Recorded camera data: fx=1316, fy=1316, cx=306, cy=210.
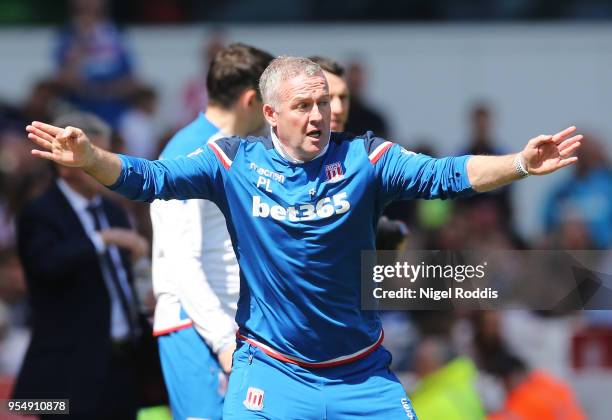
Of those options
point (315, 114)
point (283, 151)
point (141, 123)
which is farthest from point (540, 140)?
point (141, 123)

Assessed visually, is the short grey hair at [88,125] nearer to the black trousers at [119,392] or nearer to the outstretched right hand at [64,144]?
the black trousers at [119,392]

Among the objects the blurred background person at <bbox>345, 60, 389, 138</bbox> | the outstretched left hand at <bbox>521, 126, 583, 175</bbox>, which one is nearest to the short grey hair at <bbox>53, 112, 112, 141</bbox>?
the outstretched left hand at <bbox>521, 126, 583, 175</bbox>

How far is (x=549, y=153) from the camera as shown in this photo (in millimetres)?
5172

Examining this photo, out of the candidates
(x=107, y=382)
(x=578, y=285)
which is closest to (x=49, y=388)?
(x=107, y=382)

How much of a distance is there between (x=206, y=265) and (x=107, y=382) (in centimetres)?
115

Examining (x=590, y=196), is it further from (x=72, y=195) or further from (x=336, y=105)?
(x=72, y=195)

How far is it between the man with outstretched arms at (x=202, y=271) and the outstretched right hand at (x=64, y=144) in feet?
3.49

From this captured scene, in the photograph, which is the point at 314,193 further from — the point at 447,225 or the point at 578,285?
A: the point at 447,225

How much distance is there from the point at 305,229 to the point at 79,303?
79.1 inches

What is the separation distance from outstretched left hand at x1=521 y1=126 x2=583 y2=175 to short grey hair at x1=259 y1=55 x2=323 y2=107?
937 mm

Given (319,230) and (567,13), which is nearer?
(319,230)

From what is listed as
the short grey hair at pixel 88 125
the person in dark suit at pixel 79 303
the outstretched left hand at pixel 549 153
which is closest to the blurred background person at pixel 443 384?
the person in dark suit at pixel 79 303

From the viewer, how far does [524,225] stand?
46.1ft

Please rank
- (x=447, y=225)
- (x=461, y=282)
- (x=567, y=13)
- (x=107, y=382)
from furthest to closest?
(x=567, y=13), (x=447, y=225), (x=107, y=382), (x=461, y=282)
